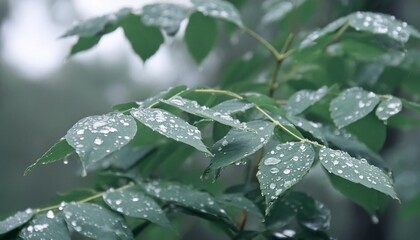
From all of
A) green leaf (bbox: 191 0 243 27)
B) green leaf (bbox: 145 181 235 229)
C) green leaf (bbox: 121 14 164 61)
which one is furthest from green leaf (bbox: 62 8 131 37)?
green leaf (bbox: 145 181 235 229)

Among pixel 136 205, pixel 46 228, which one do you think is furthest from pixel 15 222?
pixel 136 205

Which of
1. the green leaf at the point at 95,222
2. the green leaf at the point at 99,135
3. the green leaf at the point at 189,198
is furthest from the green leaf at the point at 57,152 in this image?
the green leaf at the point at 189,198

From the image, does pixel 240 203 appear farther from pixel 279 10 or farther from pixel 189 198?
pixel 279 10

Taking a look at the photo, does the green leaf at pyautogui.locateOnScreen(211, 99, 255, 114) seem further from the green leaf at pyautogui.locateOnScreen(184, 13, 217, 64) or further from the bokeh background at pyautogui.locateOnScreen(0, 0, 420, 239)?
the bokeh background at pyautogui.locateOnScreen(0, 0, 420, 239)

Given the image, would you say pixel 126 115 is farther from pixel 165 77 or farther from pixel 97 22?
pixel 165 77

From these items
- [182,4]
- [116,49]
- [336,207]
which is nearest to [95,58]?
[116,49]

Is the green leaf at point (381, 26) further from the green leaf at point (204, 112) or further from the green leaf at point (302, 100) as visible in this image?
the green leaf at point (204, 112)
